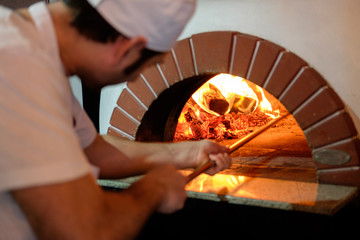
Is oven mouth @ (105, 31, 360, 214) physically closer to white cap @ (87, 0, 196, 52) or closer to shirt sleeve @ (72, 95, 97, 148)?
shirt sleeve @ (72, 95, 97, 148)

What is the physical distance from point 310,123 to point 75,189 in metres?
1.04

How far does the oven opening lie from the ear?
0.71 m

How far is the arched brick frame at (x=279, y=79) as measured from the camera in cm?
130

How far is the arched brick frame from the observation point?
1297 mm

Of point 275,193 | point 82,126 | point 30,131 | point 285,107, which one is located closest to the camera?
point 30,131

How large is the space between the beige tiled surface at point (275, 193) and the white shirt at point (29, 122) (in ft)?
2.45

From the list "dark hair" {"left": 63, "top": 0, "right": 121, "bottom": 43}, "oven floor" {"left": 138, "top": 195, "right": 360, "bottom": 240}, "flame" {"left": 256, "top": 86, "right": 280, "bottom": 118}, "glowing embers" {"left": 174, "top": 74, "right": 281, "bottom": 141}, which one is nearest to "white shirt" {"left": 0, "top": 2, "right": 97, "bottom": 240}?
"dark hair" {"left": 63, "top": 0, "right": 121, "bottom": 43}

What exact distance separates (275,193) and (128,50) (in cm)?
81

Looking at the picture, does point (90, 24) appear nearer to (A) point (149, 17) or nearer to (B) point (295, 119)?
(A) point (149, 17)

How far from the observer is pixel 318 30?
133 cm

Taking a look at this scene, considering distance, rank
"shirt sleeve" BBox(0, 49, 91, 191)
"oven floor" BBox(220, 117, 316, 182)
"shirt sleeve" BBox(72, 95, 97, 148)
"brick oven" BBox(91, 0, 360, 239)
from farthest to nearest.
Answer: "oven floor" BBox(220, 117, 316, 182)
"brick oven" BBox(91, 0, 360, 239)
"shirt sleeve" BBox(72, 95, 97, 148)
"shirt sleeve" BBox(0, 49, 91, 191)

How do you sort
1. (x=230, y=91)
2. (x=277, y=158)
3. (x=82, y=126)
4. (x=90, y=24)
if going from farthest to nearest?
(x=230, y=91) < (x=277, y=158) < (x=82, y=126) < (x=90, y=24)

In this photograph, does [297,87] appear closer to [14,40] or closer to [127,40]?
[127,40]

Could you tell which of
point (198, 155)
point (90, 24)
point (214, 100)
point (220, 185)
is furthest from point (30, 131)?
point (214, 100)
